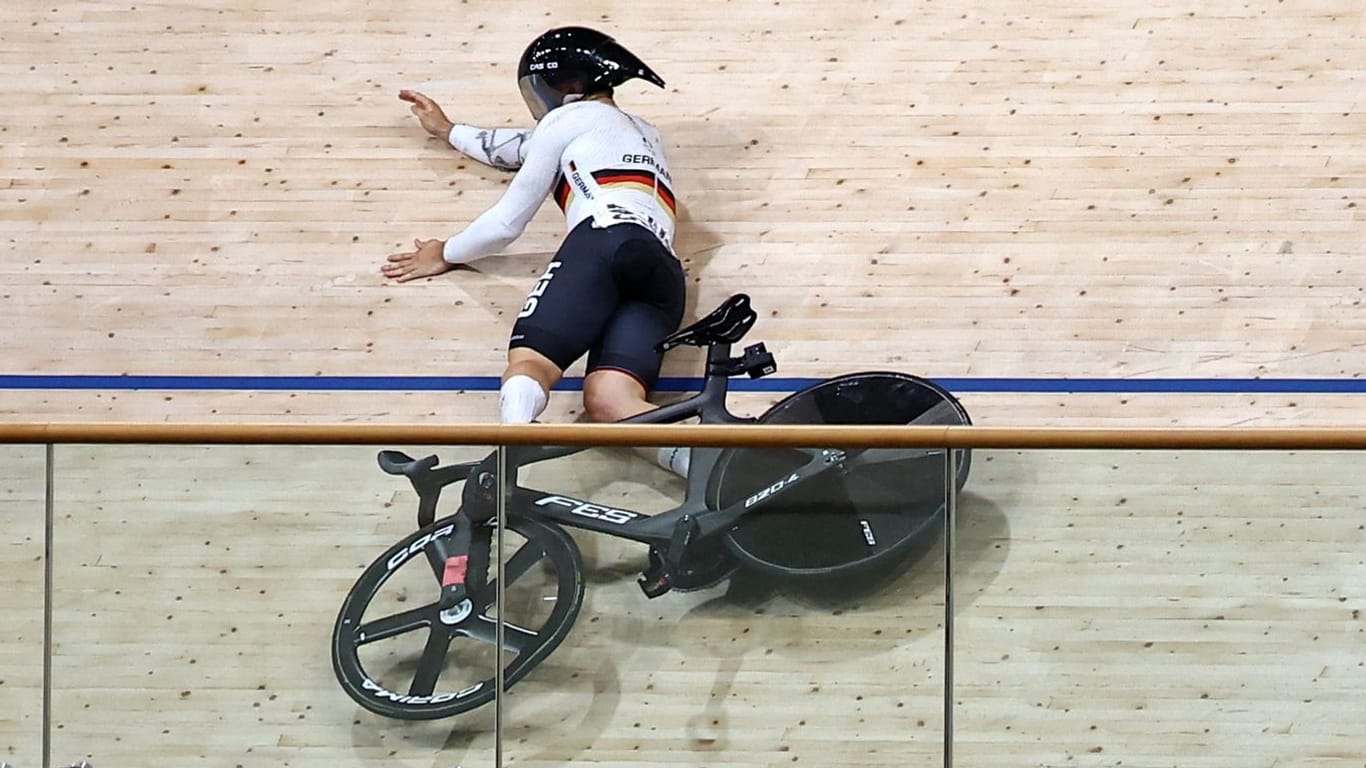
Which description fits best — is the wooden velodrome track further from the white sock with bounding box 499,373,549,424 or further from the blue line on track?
the white sock with bounding box 499,373,549,424

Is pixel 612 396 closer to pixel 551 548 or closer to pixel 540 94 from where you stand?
pixel 540 94

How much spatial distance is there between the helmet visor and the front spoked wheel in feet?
5.83

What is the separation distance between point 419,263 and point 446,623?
1793 millimetres

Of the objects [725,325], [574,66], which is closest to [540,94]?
[574,66]

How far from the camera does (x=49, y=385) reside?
172 inches

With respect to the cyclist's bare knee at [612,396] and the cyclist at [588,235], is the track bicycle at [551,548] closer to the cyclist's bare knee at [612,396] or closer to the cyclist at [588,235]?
the cyclist at [588,235]

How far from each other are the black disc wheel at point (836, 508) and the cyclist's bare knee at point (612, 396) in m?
A: 1.23

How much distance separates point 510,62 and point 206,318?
1.14 meters

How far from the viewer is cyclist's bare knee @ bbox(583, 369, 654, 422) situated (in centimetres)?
393

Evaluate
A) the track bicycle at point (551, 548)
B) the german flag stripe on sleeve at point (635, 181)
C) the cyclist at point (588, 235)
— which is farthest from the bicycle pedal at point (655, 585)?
the german flag stripe on sleeve at point (635, 181)

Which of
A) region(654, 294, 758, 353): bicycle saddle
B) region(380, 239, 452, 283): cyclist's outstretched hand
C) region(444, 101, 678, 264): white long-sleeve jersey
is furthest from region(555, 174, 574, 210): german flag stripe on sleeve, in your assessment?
region(654, 294, 758, 353): bicycle saddle

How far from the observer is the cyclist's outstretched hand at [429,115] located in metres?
4.42

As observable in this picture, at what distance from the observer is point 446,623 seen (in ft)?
9.07

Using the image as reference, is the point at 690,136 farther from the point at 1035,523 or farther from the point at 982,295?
the point at 1035,523
